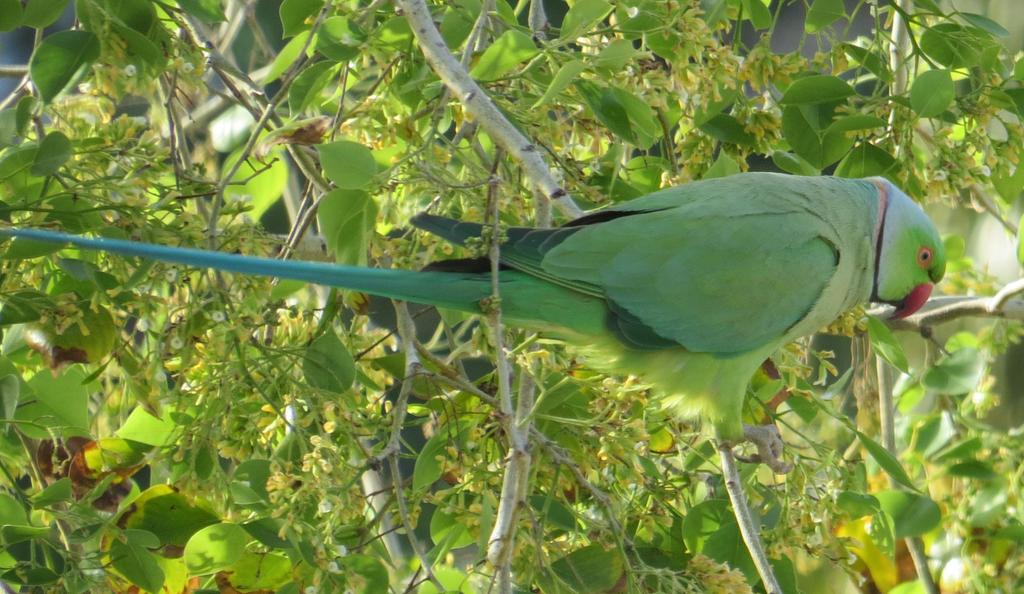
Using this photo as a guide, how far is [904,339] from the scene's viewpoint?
4176mm

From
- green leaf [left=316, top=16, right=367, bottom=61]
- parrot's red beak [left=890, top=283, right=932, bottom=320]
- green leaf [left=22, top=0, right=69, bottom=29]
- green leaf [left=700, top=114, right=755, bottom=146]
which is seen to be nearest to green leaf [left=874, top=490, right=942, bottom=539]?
parrot's red beak [left=890, top=283, right=932, bottom=320]

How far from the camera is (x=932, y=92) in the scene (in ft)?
5.99

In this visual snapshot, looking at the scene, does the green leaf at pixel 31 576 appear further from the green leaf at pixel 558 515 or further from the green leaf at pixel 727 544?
the green leaf at pixel 727 544

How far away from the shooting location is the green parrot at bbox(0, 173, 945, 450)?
6.46 feet

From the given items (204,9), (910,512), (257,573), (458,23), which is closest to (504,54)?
(458,23)

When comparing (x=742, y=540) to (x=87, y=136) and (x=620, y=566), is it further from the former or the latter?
(x=87, y=136)

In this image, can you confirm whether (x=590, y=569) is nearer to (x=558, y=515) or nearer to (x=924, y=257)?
(x=558, y=515)

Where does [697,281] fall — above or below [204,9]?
below

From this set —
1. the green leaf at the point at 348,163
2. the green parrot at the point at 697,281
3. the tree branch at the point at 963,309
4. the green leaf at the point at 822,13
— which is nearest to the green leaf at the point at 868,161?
the green parrot at the point at 697,281

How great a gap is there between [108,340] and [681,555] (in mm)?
1033

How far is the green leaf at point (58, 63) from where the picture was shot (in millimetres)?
1664

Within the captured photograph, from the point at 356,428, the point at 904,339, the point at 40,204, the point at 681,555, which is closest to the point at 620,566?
the point at 681,555

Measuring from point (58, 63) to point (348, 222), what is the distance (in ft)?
1.65

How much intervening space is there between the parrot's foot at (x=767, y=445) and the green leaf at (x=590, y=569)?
465mm
